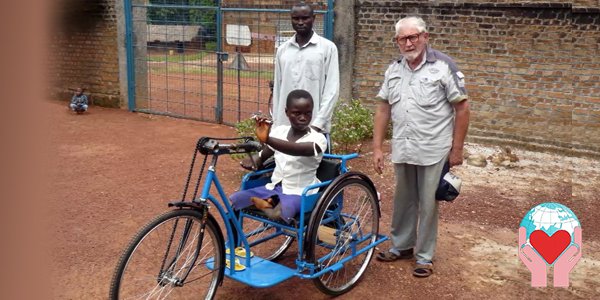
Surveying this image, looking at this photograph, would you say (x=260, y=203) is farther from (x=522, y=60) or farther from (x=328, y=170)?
(x=522, y=60)

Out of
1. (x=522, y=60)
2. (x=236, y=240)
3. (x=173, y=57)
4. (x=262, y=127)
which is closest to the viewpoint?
(x=262, y=127)

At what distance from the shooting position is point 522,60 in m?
7.23

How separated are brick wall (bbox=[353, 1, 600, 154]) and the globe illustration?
4970 mm

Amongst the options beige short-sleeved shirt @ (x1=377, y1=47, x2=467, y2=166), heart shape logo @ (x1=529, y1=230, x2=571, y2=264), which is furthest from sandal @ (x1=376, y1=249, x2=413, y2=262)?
heart shape logo @ (x1=529, y1=230, x2=571, y2=264)

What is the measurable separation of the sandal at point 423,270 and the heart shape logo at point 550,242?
1138mm

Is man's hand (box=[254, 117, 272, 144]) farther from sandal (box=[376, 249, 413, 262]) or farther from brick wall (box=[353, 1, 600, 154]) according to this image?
brick wall (box=[353, 1, 600, 154])

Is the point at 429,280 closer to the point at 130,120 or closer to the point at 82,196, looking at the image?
the point at 82,196

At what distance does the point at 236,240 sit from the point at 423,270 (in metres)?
1.38

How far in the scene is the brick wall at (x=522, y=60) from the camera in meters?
6.97

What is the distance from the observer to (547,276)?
3.80 metres

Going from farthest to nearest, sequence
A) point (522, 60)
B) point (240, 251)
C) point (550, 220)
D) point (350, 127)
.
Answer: point (522, 60), point (350, 127), point (240, 251), point (550, 220)

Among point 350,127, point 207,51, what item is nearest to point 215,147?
point 350,127

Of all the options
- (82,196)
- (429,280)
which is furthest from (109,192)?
(429,280)

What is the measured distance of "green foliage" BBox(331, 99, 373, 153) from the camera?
21.9ft
